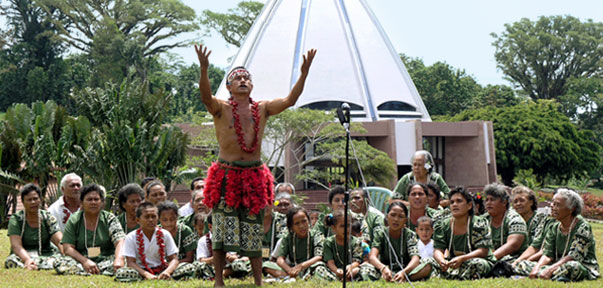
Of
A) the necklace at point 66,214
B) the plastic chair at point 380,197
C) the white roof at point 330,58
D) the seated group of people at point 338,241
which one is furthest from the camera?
the white roof at point 330,58

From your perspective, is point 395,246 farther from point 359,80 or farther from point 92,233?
point 359,80

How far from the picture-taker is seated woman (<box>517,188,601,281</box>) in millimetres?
6340

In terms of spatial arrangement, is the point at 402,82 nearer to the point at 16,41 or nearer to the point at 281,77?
the point at 281,77

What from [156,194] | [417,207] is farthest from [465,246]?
[156,194]

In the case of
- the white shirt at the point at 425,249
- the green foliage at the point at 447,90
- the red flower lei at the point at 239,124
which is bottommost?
the white shirt at the point at 425,249

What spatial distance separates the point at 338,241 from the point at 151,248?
1805 mm

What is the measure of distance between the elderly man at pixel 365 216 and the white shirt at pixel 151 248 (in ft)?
6.15

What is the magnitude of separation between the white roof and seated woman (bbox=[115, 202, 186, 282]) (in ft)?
76.5

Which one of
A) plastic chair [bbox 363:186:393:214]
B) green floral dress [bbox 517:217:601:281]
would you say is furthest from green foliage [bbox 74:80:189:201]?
green floral dress [bbox 517:217:601:281]

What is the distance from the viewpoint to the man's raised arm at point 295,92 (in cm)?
577

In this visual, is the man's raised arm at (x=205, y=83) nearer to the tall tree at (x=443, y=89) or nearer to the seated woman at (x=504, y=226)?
the seated woman at (x=504, y=226)

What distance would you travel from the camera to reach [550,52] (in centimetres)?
4484

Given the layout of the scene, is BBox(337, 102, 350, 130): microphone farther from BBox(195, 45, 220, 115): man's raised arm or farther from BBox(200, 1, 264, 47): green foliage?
BBox(200, 1, 264, 47): green foliage

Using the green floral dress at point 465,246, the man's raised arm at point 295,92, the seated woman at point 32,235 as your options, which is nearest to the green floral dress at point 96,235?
the seated woman at point 32,235
